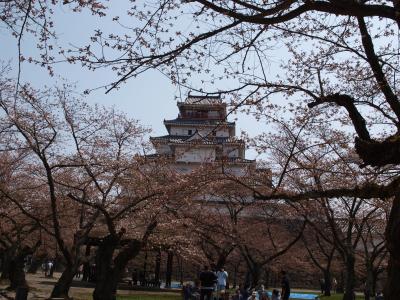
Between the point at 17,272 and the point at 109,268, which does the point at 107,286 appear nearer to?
the point at 109,268

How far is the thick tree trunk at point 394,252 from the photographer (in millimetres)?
5012

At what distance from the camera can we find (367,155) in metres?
5.95

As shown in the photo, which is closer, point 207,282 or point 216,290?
point 207,282

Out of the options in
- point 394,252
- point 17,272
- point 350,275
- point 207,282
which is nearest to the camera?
point 394,252

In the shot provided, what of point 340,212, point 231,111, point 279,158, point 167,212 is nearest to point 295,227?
point 340,212

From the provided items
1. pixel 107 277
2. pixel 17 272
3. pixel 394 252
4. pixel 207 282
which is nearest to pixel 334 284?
pixel 17 272

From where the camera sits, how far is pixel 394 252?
505 cm

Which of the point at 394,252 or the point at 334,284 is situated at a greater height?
the point at 334,284

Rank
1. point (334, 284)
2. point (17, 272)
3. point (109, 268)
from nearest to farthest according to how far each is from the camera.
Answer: point (109, 268), point (17, 272), point (334, 284)

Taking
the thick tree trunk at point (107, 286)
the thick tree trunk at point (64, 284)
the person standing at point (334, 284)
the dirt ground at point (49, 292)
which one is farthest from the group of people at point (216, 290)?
the person standing at point (334, 284)

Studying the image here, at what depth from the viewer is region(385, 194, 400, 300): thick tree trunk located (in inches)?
197

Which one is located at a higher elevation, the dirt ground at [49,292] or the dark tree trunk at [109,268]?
the dark tree trunk at [109,268]

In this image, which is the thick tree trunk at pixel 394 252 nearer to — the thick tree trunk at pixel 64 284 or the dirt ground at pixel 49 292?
the thick tree trunk at pixel 64 284

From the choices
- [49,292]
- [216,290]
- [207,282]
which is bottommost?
[49,292]
